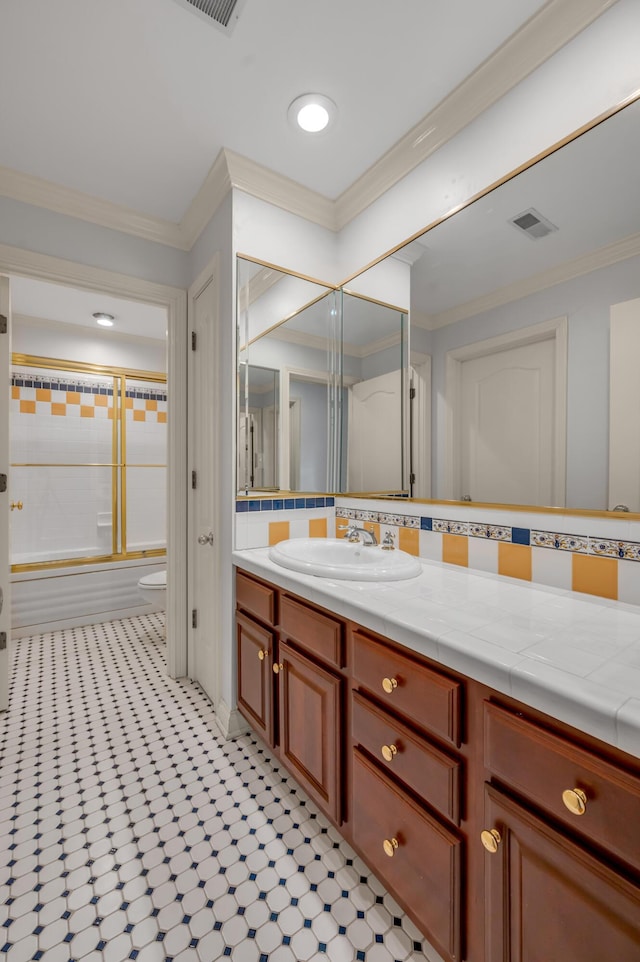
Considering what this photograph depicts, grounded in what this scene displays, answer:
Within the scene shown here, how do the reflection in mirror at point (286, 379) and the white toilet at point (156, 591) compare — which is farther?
the white toilet at point (156, 591)

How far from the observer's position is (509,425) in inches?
51.1

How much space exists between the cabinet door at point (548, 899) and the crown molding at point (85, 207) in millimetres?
2652

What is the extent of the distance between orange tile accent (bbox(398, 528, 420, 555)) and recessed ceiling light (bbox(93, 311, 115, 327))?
2870 millimetres

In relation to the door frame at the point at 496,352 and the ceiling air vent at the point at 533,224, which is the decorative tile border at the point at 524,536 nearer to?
the door frame at the point at 496,352

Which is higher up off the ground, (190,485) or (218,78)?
(218,78)

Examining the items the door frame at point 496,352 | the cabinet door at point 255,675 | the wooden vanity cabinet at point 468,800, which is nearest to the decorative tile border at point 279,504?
the cabinet door at point 255,675

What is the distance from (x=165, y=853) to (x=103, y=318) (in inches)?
131

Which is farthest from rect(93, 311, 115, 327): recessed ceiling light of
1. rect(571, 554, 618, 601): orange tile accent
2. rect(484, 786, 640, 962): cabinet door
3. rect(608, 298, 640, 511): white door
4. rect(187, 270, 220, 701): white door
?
rect(484, 786, 640, 962): cabinet door

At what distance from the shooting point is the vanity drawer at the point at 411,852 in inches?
32.7

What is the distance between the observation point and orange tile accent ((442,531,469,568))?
144cm

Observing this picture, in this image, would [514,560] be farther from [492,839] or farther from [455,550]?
[492,839]

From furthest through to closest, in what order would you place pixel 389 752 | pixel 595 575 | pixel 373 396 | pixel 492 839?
pixel 373 396, pixel 595 575, pixel 389 752, pixel 492 839

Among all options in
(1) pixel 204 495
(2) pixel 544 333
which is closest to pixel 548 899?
(2) pixel 544 333

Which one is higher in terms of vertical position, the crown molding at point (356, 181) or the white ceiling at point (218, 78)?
the white ceiling at point (218, 78)
